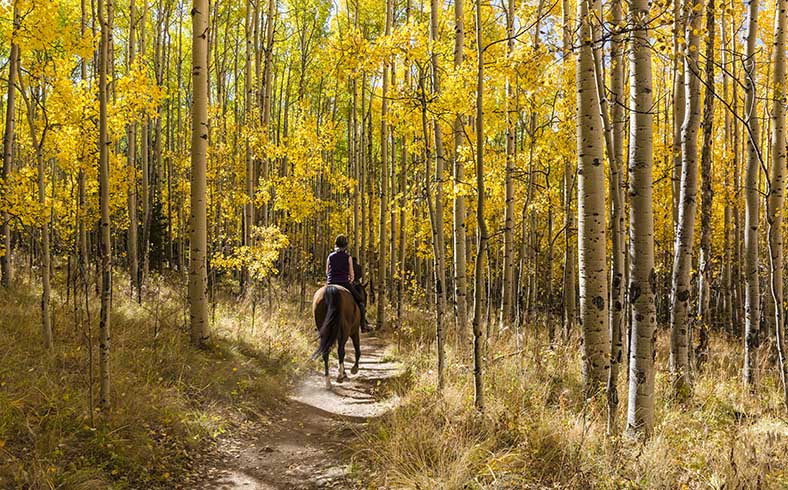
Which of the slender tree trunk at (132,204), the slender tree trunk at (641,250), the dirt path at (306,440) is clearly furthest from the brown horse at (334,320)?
the slender tree trunk at (641,250)

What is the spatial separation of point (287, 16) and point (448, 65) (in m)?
13.3

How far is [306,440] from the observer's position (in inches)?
209

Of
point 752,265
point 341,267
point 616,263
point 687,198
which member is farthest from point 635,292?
point 341,267

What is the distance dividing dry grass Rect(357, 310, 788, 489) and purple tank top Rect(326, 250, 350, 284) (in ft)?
7.85

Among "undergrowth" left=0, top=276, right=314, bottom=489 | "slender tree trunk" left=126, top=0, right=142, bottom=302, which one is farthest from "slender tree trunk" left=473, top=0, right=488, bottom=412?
"slender tree trunk" left=126, top=0, right=142, bottom=302

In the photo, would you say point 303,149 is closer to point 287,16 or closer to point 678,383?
point 287,16

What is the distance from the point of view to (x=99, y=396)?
4.91 m

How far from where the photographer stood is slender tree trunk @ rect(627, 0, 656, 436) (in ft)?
12.9

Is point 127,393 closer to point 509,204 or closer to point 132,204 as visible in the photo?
point 132,204

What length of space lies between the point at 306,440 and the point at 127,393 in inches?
75.6

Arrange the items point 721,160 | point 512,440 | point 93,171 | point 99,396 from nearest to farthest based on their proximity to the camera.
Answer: point 512,440, point 99,396, point 93,171, point 721,160

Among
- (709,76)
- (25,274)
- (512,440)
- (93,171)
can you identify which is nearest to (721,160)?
(709,76)

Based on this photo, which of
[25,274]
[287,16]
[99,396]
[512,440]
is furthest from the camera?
[287,16]

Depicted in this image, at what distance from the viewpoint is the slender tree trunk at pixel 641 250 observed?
12.9ft
